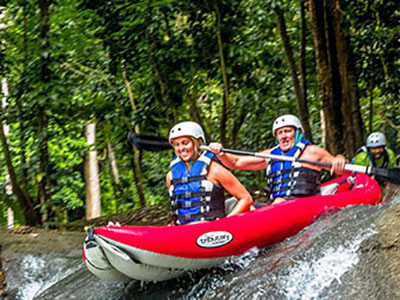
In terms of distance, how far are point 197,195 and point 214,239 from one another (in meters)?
0.51

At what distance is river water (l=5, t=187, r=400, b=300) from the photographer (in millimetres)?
3166

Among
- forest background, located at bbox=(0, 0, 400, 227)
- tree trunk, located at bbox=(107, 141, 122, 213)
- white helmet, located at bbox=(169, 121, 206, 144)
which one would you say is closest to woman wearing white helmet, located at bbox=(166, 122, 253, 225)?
white helmet, located at bbox=(169, 121, 206, 144)

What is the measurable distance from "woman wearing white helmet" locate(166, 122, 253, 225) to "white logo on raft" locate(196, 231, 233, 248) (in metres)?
0.35

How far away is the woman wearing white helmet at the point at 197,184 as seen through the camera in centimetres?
430

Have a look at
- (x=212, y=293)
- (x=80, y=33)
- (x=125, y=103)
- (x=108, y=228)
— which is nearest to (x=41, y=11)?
(x=80, y=33)

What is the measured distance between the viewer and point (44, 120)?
770cm

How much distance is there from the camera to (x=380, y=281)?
303 centimetres

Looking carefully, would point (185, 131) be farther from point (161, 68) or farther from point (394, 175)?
point (161, 68)

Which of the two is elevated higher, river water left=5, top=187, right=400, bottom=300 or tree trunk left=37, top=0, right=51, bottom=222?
tree trunk left=37, top=0, right=51, bottom=222

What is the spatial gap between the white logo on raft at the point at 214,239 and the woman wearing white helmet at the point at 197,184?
35 cm

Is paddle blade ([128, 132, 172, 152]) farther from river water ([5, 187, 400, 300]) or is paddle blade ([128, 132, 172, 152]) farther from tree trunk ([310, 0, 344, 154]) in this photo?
tree trunk ([310, 0, 344, 154])

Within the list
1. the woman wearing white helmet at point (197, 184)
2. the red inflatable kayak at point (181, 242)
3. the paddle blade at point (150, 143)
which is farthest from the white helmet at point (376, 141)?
the woman wearing white helmet at point (197, 184)

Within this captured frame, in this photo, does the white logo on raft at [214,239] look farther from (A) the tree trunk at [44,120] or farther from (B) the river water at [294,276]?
(A) the tree trunk at [44,120]

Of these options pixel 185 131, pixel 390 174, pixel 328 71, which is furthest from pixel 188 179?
pixel 328 71
